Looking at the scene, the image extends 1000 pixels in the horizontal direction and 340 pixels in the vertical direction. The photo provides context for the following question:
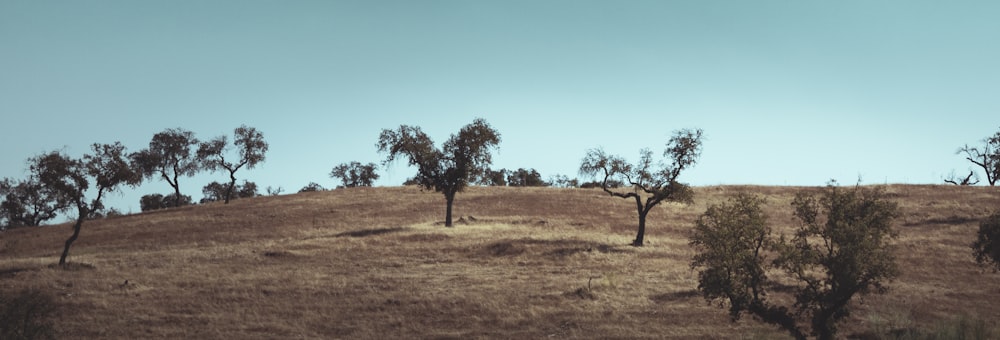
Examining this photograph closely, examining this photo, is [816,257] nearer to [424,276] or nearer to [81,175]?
[424,276]

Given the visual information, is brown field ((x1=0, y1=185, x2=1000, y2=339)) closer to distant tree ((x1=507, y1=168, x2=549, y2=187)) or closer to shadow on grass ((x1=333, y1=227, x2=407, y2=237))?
shadow on grass ((x1=333, y1=227, x2=407, y2=237))

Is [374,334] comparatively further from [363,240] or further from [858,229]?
[363,240]

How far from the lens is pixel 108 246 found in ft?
174

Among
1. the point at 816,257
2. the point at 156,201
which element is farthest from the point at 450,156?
the point at 156,201

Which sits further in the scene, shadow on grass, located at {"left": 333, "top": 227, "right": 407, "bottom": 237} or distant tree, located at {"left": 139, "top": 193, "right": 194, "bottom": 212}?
distant tree, located at {"left": 139, "top": 193, "right": 194, "bottom": 212}

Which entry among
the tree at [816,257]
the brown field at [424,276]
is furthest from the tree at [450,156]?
the tree at [816,257]

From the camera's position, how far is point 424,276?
3762 centimetres

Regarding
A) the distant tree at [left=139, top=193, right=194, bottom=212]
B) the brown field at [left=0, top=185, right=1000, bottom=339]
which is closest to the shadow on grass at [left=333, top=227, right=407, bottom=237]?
the brown field at [left=0, top=185, right=1000, bottom=339]

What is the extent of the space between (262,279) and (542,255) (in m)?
18.4

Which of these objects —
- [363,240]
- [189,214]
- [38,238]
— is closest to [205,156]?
[189,214]

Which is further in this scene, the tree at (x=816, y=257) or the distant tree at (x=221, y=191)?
the distant tree at (x=221, y=191)

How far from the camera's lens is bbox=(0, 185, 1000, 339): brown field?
92.9ft

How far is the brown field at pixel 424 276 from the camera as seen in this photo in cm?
2831

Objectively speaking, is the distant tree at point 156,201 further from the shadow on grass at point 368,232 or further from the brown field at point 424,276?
the shadow on grass at point 368,232
